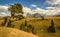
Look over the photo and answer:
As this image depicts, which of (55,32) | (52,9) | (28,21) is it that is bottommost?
(55,32)

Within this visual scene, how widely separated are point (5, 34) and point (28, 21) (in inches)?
564

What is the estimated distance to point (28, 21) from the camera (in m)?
31.4

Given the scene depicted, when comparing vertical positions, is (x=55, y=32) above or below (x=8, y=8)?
below

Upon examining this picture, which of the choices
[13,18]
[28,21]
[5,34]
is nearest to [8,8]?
[13,18]

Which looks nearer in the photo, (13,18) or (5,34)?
(5,34)

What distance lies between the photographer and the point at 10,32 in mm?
18141

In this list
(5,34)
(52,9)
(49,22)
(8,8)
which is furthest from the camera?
(49,22)

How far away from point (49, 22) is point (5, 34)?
1611cm

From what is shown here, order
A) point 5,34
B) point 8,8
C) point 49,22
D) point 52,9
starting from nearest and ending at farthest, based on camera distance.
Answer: point 5,34 → point 8,8 → point 52,9 → point 49,22

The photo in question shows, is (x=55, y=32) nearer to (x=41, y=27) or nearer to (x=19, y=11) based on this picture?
(x=41, y=27)

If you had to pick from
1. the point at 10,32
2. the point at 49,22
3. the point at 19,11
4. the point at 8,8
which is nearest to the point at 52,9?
the point at 49,22

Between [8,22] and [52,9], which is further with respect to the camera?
[52,9]

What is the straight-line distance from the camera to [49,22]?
32219 mm

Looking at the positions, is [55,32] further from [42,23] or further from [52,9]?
[52,9]
